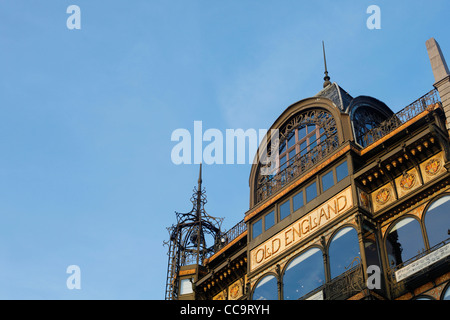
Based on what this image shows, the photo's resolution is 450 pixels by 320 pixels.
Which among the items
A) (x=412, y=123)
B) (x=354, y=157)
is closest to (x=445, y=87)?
(x=412, y=123)

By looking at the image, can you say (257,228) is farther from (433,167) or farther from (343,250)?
(433,167)

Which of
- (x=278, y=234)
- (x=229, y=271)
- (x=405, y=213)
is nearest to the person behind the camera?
(x=405, y=213)

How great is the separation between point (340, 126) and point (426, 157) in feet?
15.7

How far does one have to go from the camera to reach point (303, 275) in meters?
26.1

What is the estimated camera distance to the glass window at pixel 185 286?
119ft

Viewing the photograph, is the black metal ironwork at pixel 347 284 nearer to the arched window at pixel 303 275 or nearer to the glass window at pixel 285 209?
the arched window at pixel 303 275

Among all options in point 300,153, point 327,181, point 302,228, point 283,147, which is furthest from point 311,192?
point 283,147

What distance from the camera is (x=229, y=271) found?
3194 cm

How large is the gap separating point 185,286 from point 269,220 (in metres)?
9.28

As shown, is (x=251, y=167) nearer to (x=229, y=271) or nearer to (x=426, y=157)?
(x=229, y=271)

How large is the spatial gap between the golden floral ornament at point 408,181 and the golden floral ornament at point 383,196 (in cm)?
68
